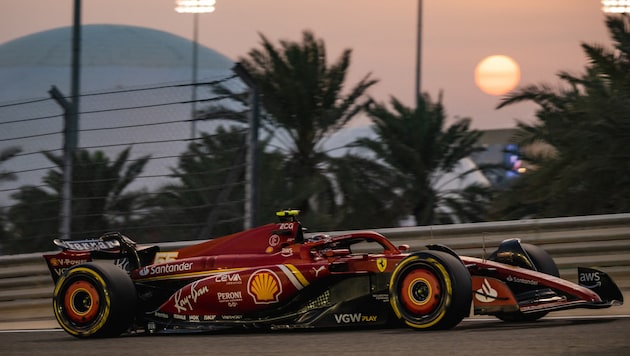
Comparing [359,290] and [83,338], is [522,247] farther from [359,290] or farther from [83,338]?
[83,338]

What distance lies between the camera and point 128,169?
1387cm

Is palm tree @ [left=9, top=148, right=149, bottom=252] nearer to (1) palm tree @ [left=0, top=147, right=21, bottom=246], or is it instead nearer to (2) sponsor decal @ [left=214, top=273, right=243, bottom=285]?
(1) palm tree @ [left=0, top=147, right=21, bottom=246]

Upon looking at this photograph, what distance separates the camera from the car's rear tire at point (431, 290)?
7859 millimetres

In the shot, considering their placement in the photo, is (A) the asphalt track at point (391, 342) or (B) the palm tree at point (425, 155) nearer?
(A) the asphalt track at point (391, 342)

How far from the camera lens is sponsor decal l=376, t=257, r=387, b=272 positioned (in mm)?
8555

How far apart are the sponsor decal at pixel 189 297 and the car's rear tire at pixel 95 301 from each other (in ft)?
1.13

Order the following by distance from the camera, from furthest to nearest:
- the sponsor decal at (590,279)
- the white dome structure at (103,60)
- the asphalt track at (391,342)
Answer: the white dome structure at (103,60) → the sponsor decal at (590,279) → the asphalt track at (391,342)

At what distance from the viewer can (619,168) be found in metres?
19.8

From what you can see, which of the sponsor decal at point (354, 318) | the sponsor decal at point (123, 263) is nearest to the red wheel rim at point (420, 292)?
the sponsor decal at point (354, 318)

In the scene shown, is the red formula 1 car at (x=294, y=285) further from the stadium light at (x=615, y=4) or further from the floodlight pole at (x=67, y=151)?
the stadium light at (x=615, y=4)

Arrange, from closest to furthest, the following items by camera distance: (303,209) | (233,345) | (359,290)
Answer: (233,345), (359,290), (303,209)

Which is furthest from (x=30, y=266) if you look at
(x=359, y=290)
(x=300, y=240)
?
(x=359, y=290)

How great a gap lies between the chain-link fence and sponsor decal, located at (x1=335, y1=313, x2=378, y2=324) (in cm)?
347

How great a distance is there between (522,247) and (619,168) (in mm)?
11099
